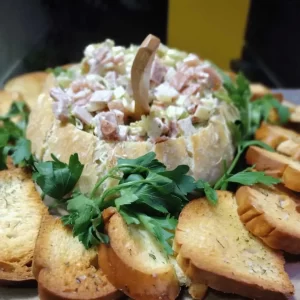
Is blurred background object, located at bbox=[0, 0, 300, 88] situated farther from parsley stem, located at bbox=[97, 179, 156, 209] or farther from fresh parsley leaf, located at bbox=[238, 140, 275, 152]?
parsley stem, located at bbox=[97, 179, 156, 209]

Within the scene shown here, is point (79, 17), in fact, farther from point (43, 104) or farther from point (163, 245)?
point (163, 245)

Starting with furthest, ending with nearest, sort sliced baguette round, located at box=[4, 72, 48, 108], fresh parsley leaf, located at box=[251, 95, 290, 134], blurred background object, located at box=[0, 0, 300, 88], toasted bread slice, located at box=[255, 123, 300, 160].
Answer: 1. blurred background object, located at box=[0, 0, 300, 88]
2. sliced baguette round, located at box=[4, 72, 48, 108]
3. fresh parsley leaf, located at box=[251, 95, 290, 134]
4. toasted bread slice, located at box=[255, 123, 300, 160]

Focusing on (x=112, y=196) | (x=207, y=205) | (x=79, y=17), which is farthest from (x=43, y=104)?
(x=79, y=17)

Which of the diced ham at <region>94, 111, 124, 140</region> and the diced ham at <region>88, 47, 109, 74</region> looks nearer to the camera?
the diced ham at <region>94, 111, 124, 140</region>

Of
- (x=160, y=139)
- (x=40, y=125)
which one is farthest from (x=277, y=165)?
(x=40, y=125)

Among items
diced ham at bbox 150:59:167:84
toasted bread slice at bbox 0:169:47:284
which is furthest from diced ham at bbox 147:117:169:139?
toasted bread slice at bbox 0:169:47:284

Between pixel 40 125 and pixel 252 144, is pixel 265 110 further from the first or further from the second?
pixel 40 125
